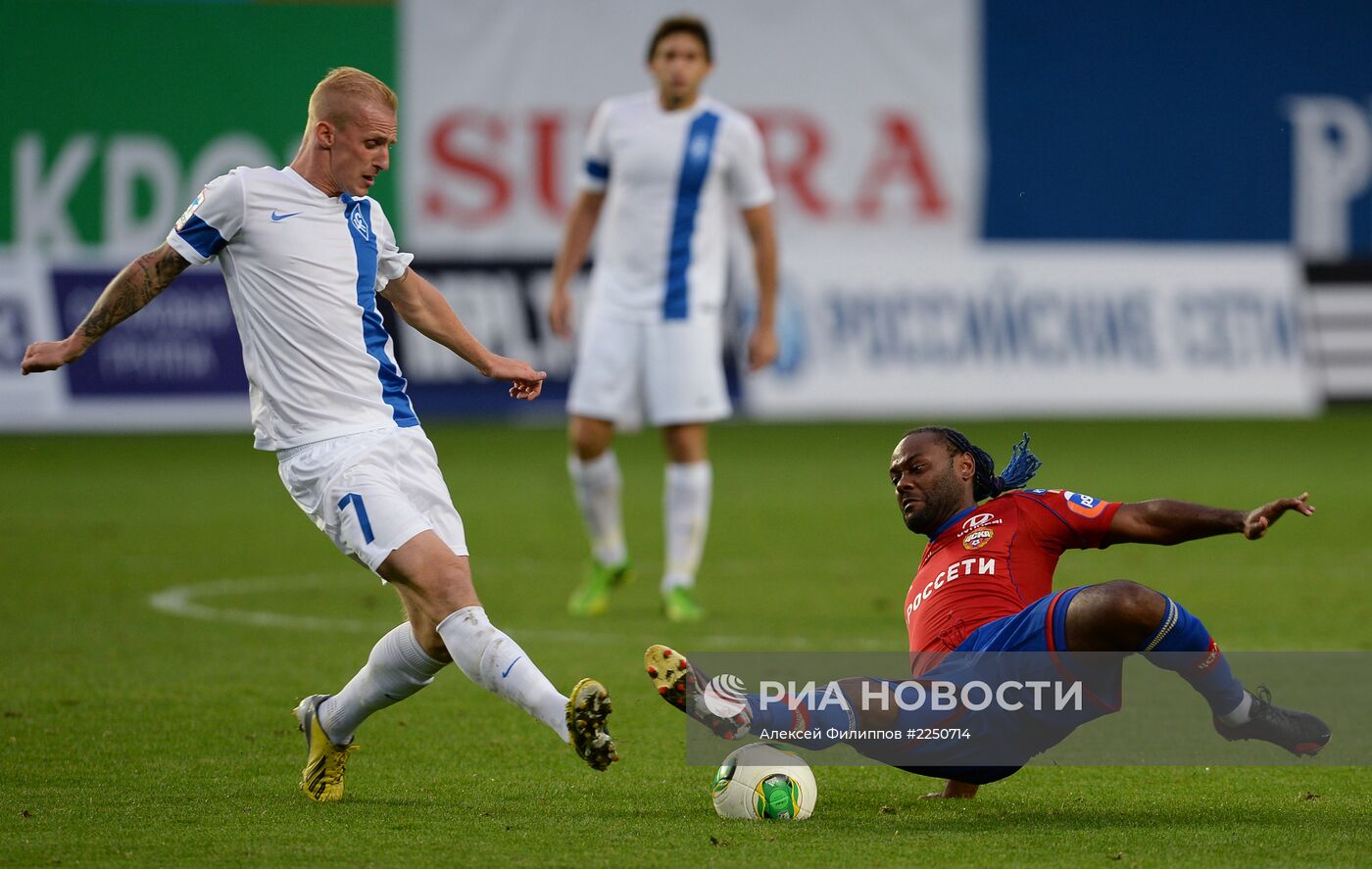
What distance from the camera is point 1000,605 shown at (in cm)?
536

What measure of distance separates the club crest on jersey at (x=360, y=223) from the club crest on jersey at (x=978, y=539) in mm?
1808

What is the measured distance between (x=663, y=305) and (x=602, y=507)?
1.00 metres

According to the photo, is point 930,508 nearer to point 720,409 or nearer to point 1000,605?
point 1000,605

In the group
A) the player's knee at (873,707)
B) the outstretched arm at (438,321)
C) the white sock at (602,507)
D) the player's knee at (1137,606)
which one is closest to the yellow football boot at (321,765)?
the outstretched arm at (438,321)

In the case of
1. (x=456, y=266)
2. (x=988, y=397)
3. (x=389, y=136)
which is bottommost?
(x=988, y=397)

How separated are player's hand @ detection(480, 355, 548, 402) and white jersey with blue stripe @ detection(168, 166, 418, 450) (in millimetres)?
317

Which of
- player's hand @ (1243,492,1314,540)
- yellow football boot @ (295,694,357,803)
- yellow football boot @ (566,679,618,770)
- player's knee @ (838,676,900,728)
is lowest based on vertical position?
yellow football boot @ (295,694,357,803)

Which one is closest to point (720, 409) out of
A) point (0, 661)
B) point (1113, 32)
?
point (0, 661)

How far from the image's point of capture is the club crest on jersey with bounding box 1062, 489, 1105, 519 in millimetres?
5359

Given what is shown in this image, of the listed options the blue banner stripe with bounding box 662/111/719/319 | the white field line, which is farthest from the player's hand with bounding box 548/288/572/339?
the white field line

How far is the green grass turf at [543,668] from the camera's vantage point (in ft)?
16.0

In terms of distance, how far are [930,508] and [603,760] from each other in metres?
1.30

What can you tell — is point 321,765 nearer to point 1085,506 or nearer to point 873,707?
point 873,707

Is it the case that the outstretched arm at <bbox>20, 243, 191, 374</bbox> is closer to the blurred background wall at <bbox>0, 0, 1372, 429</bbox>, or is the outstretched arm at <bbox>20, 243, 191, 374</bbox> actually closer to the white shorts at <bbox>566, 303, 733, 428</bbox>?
the white shorts at <bbox>566, 303, 733, 428</bbox>
